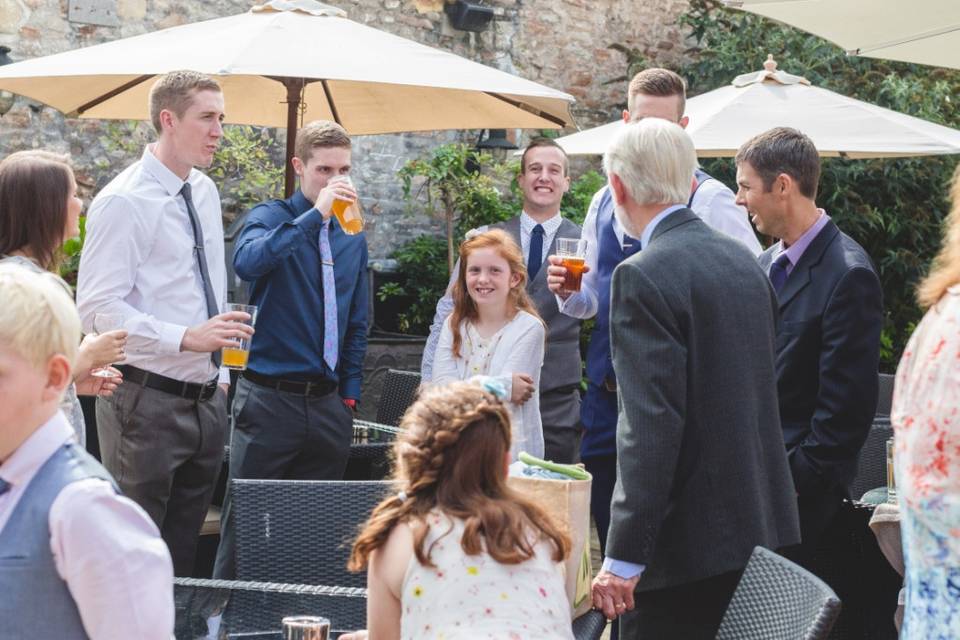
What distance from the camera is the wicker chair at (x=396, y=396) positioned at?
5.66m

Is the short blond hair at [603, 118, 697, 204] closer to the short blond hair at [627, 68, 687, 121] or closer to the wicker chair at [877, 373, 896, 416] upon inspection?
the short blond hair at [627, 68, 687, 121]

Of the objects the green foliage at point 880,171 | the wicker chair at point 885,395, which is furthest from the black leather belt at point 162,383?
the green foliage at point 880,171

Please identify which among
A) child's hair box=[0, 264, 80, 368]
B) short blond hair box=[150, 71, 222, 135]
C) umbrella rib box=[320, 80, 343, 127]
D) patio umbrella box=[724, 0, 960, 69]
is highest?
patio umbrella box=[724, 0, 960, 69]

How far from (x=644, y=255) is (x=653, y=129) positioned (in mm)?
320

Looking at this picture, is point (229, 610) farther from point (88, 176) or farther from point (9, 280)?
point (88, 176)

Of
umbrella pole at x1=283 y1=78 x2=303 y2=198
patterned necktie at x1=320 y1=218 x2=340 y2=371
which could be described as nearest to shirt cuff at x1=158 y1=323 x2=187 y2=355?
patterned necktie at x1=320 y1=218 x2=340 y2=371

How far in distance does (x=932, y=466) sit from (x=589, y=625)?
3.68ft

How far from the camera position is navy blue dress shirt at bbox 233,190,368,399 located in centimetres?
465

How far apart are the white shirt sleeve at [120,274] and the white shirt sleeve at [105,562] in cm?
235

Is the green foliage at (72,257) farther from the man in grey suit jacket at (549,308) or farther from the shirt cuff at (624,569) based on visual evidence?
the shirt cuff at (624,569)

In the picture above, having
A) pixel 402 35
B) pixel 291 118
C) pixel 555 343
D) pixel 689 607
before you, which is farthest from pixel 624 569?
pixel 402 35

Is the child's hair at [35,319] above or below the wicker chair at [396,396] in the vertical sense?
above

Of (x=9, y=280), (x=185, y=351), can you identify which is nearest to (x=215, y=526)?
(x=185, y=351)

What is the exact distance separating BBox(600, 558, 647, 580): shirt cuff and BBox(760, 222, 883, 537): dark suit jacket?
2.84 feet
